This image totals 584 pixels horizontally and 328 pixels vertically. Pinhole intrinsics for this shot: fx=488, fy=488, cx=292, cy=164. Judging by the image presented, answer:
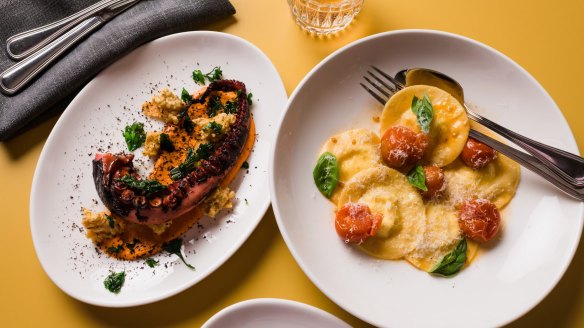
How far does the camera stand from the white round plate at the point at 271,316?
2730 millimetres

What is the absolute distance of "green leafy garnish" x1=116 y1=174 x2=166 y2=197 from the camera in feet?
9.54

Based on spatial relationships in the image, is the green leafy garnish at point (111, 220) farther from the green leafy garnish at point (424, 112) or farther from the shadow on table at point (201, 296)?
the green leafy garnish at point (424, 112)

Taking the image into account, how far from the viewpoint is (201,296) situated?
2.99m

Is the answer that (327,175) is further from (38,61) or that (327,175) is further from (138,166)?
(38,61)

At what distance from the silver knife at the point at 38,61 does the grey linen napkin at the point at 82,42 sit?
0.12ft

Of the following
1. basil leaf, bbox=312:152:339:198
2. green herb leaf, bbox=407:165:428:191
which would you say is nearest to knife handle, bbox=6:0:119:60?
basil leaf, bbox=312:152:339:198

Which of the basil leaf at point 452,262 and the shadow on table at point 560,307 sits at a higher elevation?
the basil leaf at point 452,262

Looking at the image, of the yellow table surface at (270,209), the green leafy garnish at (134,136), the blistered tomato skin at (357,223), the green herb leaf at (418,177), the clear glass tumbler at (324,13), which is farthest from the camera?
the clear glass tumbler at (324,13)

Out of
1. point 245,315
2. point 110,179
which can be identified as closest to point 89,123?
point 110,179

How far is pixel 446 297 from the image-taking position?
8.98ft

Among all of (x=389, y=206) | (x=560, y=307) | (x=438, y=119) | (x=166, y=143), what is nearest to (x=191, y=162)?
(x=166, y=143)

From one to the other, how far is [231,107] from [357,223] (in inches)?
44.5

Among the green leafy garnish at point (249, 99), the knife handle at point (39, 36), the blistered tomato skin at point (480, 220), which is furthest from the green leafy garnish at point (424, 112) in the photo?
the knife handle at point (39, 36)

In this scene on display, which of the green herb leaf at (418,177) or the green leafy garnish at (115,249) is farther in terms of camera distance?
the green leafy garnish at (115,249)
